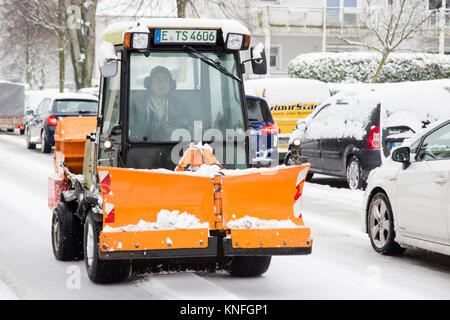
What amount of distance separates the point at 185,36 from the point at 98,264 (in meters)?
2.16

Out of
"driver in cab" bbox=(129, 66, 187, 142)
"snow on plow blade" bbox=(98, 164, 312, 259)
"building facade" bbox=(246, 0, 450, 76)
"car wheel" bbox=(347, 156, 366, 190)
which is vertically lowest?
"car wheel" bbox=(347, 156, 366, 190)

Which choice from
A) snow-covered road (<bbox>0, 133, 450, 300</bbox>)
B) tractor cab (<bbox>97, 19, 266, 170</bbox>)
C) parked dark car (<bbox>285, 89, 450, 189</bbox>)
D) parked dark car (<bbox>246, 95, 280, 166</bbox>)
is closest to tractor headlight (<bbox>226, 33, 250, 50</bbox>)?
tractor cab (<bbox>97, 19, 266, 170</bbox>)

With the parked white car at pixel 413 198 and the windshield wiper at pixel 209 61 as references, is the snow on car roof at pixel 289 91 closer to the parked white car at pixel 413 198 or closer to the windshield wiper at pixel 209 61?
the parked white car at pixel 413 198

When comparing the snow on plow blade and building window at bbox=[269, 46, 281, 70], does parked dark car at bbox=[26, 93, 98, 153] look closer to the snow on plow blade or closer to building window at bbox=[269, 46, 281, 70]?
the snow on plow blade

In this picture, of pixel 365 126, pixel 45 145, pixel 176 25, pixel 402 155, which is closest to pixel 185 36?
pixel 176 25

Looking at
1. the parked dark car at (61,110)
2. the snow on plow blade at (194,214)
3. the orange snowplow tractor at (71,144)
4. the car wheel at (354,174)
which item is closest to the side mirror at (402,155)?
the snow on plow blade at (194,214)

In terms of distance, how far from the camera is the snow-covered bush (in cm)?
3347

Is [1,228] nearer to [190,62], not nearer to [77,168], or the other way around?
[77,168]

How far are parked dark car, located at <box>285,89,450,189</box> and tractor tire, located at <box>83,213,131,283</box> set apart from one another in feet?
22.1

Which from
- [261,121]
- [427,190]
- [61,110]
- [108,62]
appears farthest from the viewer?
[61,110]

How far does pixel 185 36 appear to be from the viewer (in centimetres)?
752

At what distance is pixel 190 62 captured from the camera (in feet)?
25.0

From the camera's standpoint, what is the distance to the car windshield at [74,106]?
24141 mm

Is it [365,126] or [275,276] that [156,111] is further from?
[365,126]
